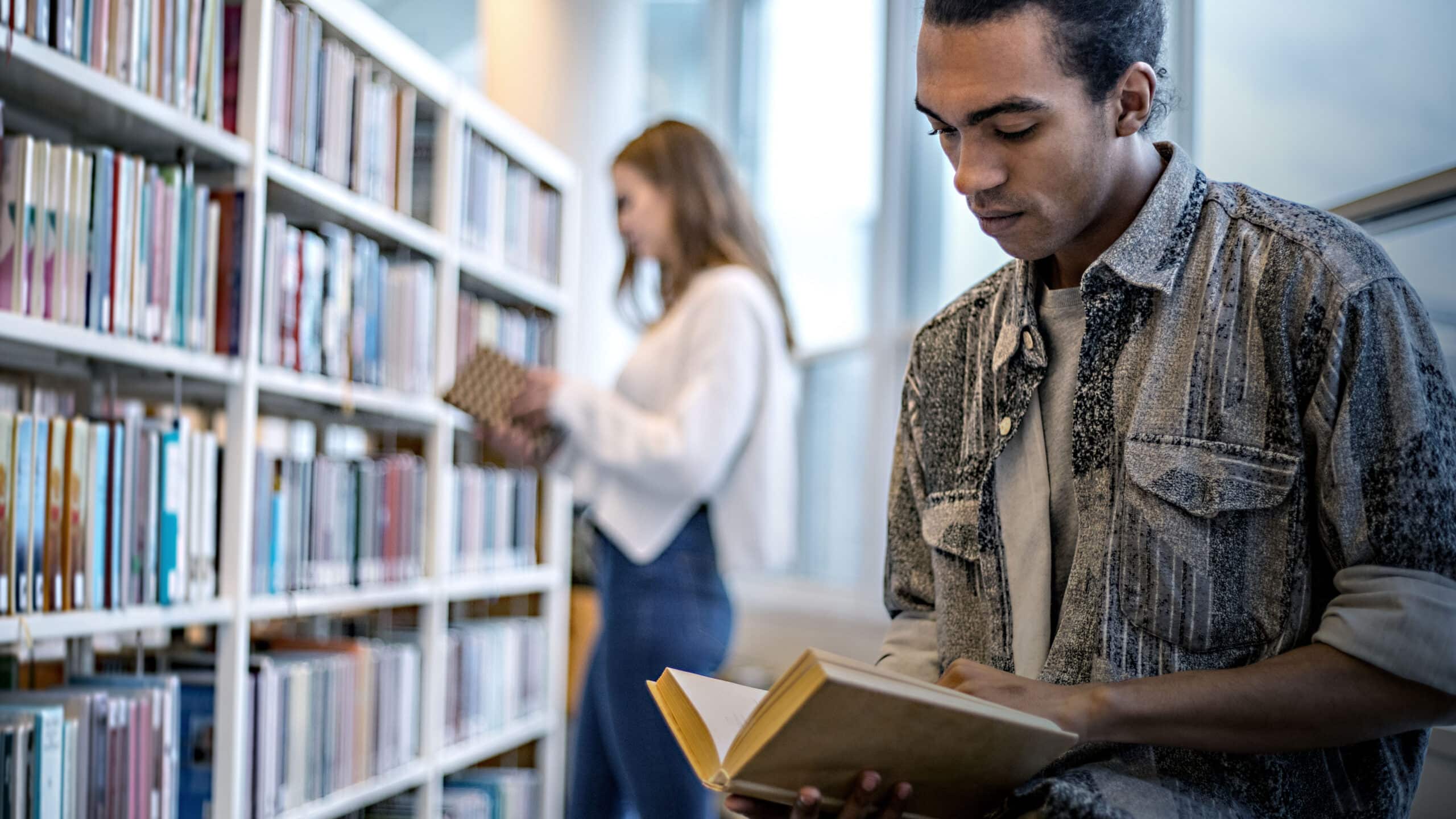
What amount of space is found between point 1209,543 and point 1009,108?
0.39 m

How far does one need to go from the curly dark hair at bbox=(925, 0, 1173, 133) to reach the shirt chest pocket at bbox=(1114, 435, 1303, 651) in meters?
0.31

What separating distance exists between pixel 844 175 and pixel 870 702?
3.08 meters

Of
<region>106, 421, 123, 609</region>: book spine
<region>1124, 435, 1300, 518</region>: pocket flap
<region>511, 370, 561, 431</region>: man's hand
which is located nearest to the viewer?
<region>1124, 435, 1300, 518</region>: pocket flap

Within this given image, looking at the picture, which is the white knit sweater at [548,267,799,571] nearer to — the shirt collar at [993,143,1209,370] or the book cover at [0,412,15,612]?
the book cover at [0,412,15,612]

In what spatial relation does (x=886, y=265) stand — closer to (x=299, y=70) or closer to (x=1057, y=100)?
(x=299, y=70)

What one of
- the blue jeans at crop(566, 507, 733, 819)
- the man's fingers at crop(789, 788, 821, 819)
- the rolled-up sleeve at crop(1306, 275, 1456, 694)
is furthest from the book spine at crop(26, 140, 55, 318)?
the rolled-up sleeve at crop(1306, 275, 1456, 694)

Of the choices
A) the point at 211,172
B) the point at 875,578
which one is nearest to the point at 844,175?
the point at 875,578

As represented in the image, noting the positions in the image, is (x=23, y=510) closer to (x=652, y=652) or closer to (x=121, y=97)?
(x=121, y=97)

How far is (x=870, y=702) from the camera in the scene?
70cm

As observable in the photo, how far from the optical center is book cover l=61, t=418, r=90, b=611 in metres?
1.39

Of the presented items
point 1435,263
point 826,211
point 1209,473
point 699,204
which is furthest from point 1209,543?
point 826,211

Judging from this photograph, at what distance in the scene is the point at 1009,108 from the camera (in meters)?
0.90

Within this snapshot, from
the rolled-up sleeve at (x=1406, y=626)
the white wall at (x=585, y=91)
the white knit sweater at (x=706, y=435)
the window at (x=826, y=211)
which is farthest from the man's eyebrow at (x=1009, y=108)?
the white wall at (x=585, y=91)

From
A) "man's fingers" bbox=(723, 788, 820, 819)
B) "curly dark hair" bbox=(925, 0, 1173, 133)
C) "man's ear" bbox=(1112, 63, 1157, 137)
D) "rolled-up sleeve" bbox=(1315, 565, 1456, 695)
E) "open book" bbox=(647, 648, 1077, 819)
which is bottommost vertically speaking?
"man's fingers" bbox=(723, 788, 820, 819)
